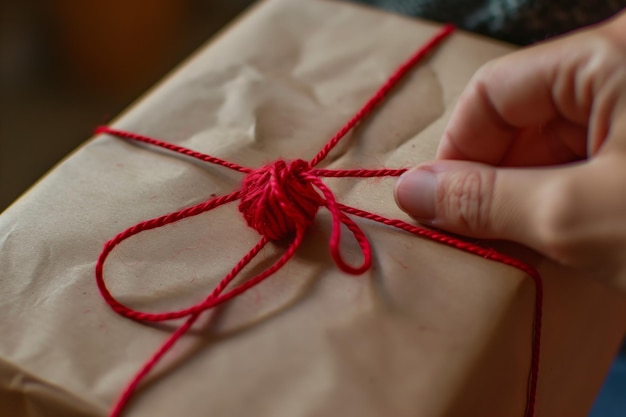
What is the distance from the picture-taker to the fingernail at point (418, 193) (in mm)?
597

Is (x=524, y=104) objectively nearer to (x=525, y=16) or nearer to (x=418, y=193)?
(x=418, y=193)

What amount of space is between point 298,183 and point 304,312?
0.36 feet

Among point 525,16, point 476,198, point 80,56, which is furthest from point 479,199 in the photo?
point 80,56

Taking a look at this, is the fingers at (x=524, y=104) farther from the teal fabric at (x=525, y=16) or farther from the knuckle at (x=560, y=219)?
the teal fabric at (x=525, y=16)

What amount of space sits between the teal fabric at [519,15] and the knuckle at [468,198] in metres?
0.41

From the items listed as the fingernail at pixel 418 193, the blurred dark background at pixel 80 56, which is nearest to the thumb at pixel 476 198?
the fingernail at pixel 418 193

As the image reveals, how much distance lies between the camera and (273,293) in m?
0.57

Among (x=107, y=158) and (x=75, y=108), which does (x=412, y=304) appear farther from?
(x=75, y=108)

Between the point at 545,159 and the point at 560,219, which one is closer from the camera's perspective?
the point at 560,219

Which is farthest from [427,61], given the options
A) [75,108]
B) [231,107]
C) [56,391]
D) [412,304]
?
[75,108]

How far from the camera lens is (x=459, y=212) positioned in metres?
0.58

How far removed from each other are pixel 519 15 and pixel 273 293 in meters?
0.54

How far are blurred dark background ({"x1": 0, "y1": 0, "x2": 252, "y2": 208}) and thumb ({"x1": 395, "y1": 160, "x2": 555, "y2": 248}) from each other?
964mm

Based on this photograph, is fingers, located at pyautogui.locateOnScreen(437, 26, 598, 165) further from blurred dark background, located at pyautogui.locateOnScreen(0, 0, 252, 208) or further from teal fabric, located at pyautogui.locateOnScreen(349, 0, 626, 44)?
blurred dark background, located at pyautogui.locateOnScreen(0, 0, 252, 208)
